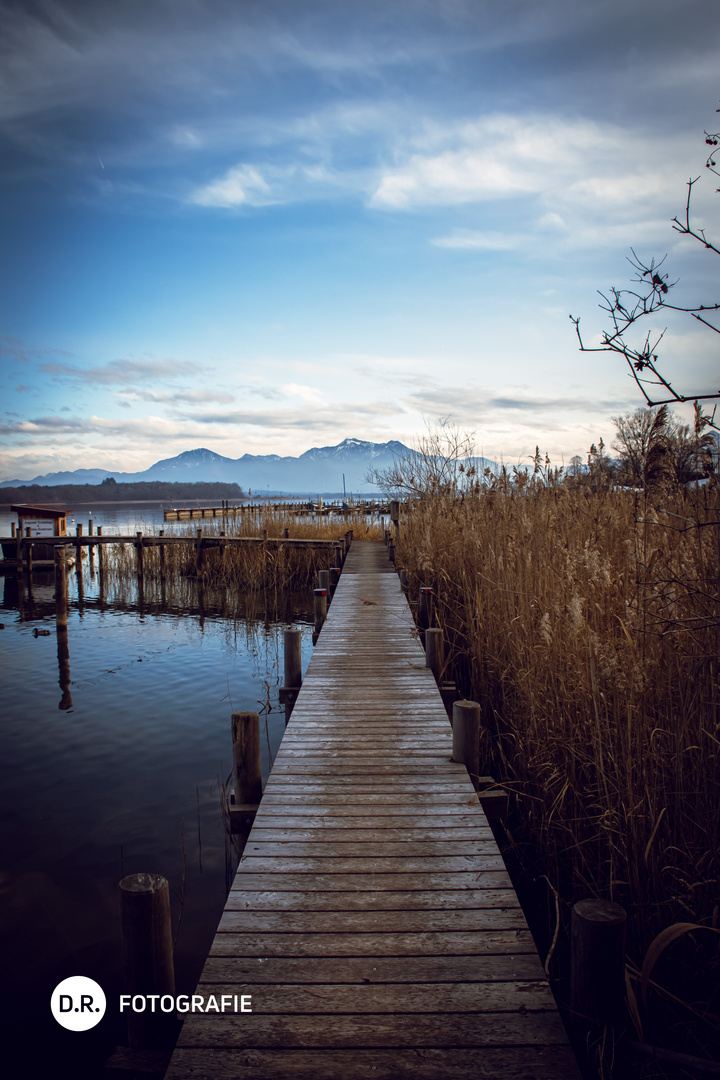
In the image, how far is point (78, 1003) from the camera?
3365 millimetres

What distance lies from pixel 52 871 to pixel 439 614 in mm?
4055

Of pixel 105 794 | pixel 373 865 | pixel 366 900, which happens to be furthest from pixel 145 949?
pixel 105 794

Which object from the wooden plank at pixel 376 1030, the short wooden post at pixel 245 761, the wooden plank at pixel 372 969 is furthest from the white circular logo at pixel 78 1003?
the wooden plank at pixel 376 1030

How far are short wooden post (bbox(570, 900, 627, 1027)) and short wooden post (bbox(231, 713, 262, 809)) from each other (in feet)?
6.49

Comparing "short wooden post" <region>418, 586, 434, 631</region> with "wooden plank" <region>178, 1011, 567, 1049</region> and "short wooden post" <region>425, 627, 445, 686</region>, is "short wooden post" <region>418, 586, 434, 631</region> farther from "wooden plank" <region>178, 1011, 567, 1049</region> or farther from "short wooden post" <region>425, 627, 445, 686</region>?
"wooden plank" <region>178, 1011, 567, 1049</region>

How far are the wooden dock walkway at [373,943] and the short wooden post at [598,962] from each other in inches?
5.5

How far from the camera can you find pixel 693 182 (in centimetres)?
152

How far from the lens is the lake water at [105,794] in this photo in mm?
3441

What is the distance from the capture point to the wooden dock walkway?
5.37 ft

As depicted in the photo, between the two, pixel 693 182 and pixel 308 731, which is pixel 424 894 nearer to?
pixel 308 731

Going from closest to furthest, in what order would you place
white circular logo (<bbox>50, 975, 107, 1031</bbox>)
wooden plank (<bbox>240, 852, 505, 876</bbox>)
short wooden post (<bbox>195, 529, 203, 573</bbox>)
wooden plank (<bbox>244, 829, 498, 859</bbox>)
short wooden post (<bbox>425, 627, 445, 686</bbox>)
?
wooden plank (<bbox>240, 852, 505, 876</bbox>), wooden plank (<bbox>244, 829, 498, 859</bbox>), white circular logo (<bbox>50, 975, 107, 1031</bbox>), short wooden post (<bbox>425, 627, 445, 686</bbox>), short wooden post (<bbox>195, 529, 203, 573</bbox>)

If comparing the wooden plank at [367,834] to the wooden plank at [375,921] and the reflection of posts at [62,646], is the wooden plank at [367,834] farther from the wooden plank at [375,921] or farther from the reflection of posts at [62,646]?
the reflection of posts at [62,646]

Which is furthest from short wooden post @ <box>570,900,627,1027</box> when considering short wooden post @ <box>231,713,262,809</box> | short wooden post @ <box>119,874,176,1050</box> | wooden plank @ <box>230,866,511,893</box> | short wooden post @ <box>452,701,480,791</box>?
short wooden post @ <box>231,713,262,809</box>

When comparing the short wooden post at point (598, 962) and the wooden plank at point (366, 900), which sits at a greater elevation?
the short wooden post at point (598, 962)
